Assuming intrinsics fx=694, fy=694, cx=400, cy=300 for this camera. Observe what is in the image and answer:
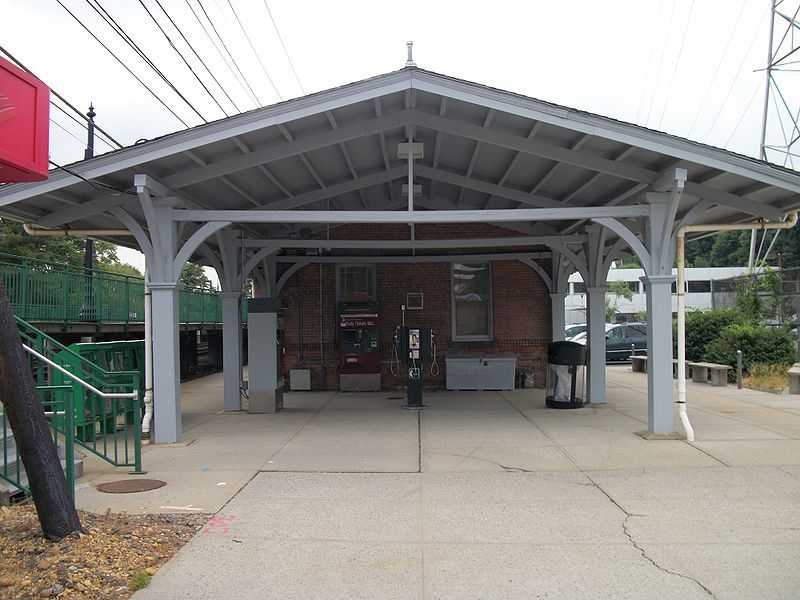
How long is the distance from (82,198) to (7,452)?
14.4ft

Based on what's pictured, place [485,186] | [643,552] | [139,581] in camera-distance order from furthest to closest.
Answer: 1. [485,186]
2. [643,552]
3. [139,581]

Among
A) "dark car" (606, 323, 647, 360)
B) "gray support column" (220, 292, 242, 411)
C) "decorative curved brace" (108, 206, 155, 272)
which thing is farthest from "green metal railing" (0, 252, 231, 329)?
"dark car" (606, 323, 647, 360)

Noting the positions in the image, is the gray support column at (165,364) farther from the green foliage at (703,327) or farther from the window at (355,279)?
the green foliage at (703,327)

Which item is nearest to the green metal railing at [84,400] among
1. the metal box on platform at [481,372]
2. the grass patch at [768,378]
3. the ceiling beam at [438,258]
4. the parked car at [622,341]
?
the ceiling beam at [438,258]

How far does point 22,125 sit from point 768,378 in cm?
1689

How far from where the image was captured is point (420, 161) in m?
12.9

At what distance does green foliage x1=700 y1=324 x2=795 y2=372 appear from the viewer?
18.0 meters

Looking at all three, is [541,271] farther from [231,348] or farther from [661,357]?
[231,348]

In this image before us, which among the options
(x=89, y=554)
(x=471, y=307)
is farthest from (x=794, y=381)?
(x=89, y=554)

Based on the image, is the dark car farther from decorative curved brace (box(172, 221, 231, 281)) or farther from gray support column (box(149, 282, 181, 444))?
gray support column (box(149, 282, 181, 444))

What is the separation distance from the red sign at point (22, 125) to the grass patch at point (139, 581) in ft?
9.97

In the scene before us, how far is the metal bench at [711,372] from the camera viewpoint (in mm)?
17375

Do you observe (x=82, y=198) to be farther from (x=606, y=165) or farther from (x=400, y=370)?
(x=400, y=370)

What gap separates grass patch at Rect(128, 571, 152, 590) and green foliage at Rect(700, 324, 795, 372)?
17.1 metres
